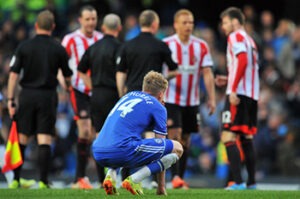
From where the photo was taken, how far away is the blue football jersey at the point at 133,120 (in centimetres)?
1271

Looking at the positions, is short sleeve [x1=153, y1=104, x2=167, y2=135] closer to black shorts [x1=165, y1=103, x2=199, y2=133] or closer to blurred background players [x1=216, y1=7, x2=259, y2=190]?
blurred background players [x1=216, y1=7, x2=259, y2=190]

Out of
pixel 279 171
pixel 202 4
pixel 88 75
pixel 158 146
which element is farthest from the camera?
pixel 202 4

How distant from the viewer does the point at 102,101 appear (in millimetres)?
16203

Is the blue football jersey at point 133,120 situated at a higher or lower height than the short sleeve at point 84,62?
lower

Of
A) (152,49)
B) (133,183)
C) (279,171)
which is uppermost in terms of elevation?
(152,49)

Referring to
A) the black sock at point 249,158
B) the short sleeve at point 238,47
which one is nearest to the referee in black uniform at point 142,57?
the short sleeve at point 238,47

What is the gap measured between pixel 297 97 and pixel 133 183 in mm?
10538

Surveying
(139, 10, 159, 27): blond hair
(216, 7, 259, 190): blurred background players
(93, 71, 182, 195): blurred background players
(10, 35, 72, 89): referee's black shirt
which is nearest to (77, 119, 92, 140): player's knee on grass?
(10, 35, 72, 89): referee's black shirt

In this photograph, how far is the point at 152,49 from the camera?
51.2ft

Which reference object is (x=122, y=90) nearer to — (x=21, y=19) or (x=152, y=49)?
(x=152, y=49)

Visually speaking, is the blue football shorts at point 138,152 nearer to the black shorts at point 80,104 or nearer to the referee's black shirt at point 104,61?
the referee's black shirt at point 104,61

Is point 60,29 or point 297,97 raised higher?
point 60,29

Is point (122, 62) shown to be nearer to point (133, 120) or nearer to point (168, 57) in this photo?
point (168, 57)

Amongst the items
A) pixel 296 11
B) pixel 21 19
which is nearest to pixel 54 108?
pixel 21 19
